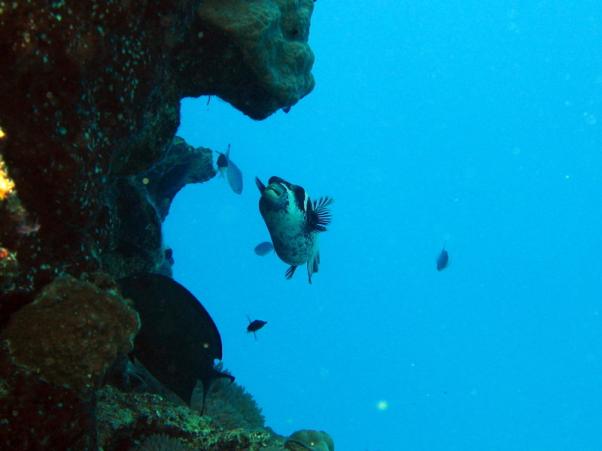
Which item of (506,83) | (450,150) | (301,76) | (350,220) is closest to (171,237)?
(350,220)

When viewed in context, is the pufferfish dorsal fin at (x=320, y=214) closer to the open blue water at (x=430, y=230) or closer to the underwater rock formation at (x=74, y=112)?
the underwater rock formation at (x=74, y=112)

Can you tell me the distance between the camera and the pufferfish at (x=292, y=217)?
173 inches

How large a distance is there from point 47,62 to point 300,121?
13982 centimetres

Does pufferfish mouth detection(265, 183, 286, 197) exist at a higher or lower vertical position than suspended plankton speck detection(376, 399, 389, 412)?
lower

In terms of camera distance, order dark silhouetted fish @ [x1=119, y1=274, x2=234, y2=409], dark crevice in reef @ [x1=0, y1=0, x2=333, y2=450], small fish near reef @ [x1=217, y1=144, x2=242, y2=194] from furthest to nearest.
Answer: small fish near reef @ [x1=217, y1=144, x2=242, y2=194], dark silhouetted fish @ [x1=119, y1=274, x2=234, y2=409], dark crevice in reef @ [x1=0, y1=0, x2=333, y2=450]

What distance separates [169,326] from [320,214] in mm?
1769

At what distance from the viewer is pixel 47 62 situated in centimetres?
228

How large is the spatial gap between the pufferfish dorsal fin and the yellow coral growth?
2.81 meters

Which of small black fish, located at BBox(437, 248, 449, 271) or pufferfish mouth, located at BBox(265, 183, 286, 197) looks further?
small black fish, located at BBox(437, 248, 449, 271)

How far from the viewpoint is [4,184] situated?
2.09 meters

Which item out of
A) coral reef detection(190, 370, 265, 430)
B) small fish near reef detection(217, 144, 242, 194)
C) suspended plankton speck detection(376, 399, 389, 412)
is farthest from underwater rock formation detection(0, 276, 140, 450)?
suspended plankton speck detection(376, 399, 389, 412)

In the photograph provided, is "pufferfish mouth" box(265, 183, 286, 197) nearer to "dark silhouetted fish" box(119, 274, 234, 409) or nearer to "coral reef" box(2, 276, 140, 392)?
"dark silhouetted fish" box(119, 274, 234, 409)

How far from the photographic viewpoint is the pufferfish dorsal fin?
183 inches

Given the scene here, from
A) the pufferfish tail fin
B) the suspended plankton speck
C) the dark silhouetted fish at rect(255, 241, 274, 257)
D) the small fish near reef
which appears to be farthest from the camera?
the suspended plankton speck
